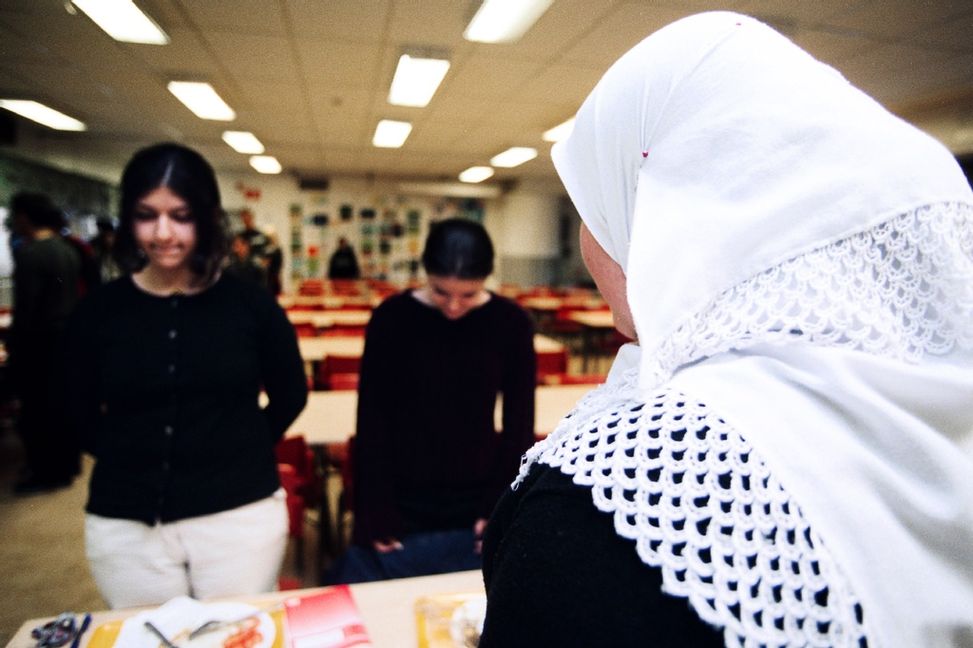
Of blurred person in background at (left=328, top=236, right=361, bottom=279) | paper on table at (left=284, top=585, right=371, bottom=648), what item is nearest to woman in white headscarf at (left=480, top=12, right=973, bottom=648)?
paper on table at (left=284, top=585, right=371, bottom=648)

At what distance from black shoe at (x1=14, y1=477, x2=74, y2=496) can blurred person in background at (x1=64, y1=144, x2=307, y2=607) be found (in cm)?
261

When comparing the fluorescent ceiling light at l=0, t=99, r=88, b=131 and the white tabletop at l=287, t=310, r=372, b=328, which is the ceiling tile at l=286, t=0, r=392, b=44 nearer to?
the fluorescent ceiling light at l=0, t=99, r=88, b=131

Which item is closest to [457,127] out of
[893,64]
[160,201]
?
[893,64]

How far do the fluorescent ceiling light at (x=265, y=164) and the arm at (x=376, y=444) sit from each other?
782 centimetres

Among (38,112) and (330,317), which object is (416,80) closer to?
(330,317)

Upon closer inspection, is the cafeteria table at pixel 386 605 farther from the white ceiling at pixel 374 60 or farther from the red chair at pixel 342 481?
the white ceiling at pixel 374 60

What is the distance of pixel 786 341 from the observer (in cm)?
40

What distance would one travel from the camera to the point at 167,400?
3.79 ft

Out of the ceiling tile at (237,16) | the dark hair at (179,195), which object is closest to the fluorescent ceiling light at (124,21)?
the ceiling tile at (237,16)

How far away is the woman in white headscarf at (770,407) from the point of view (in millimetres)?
340

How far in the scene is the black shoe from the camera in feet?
10.2

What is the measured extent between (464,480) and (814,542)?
1.20 m

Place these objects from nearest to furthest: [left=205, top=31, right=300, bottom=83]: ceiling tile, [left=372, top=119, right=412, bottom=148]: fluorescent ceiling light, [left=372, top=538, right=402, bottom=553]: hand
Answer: [left=372, top=538, right=402, bottom=553]: hand
[left=205, top=31, right=300, bottom=83]: ceiling tile
[left=372, top=119, right=412, bottom=148]: fluorescent ceiling light

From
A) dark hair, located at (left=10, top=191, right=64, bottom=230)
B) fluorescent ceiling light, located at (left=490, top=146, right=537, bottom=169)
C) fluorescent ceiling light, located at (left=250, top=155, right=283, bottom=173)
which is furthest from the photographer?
fluorescent ceiling light, located at (left=250, top=155, right=283, bottom=173)
